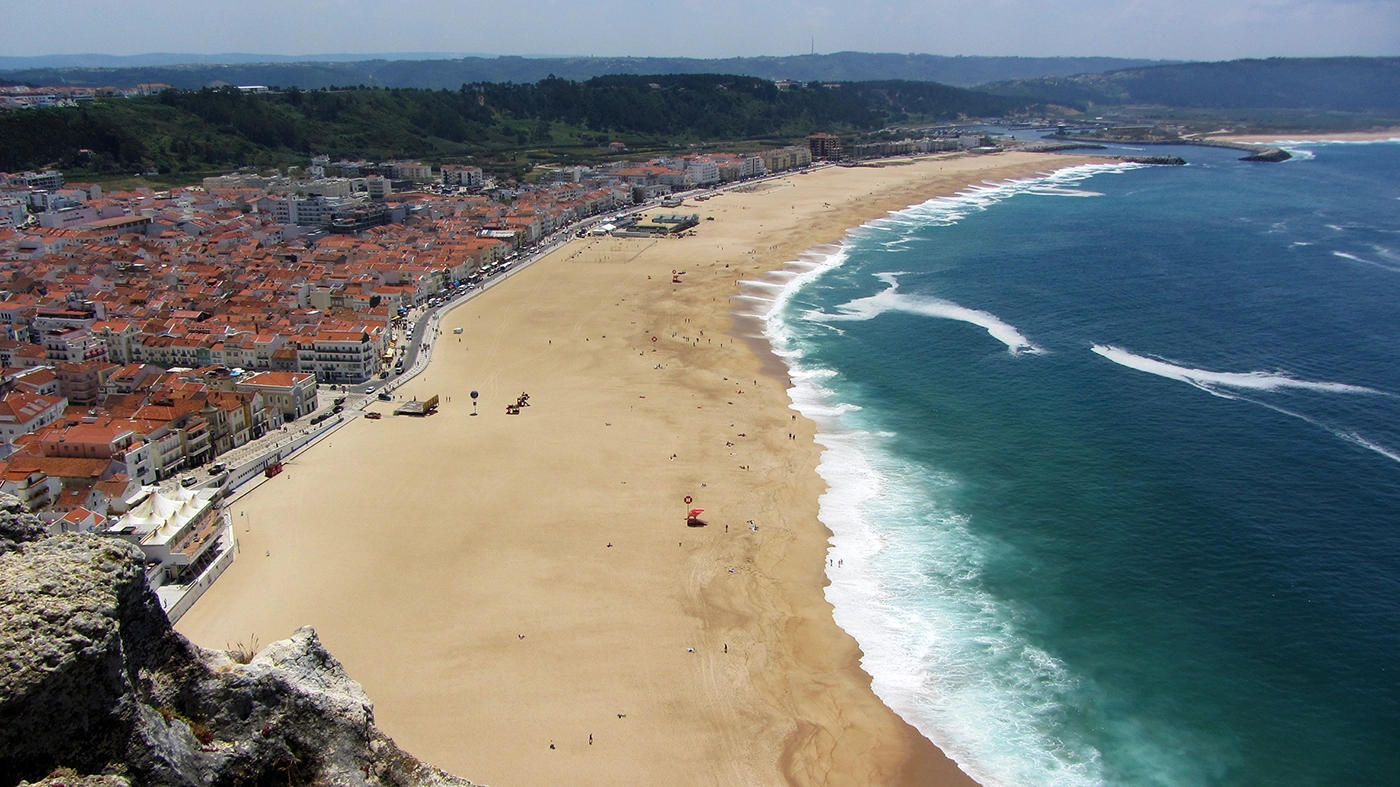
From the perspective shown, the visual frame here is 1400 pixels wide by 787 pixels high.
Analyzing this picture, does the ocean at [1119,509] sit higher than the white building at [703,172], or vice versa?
the white building at [703,172]

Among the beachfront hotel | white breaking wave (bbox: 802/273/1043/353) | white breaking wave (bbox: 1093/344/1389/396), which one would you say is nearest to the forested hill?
white breaking wave (bbox: 802/273/1043/353)

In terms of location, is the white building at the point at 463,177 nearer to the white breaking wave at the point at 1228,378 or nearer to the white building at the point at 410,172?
the white building at the point at 410,172

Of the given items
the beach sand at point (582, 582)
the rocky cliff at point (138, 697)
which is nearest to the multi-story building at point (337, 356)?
the beach sand at point (582, 582)

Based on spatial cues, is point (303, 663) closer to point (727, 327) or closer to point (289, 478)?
point (289, 478)

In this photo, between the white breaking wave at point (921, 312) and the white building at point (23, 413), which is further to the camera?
the white breaking wave at point (921, 312)

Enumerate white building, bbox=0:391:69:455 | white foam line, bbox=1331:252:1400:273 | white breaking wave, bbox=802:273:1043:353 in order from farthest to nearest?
white foam line, bbox=1331:252:1400:273 < white breaking wave, bbox=802:273:1043:353 < white building, bbox=0:391:69:455

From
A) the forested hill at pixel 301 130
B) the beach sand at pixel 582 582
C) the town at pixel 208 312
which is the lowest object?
the beach sand at pixel 582 582

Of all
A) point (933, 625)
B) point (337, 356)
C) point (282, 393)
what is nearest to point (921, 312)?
point (337, 356)

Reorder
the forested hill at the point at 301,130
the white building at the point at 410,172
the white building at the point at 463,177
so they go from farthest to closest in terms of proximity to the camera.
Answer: the white building at the point at 410,172 < the white building at the point at 463,177 < the forested hill at the point at 301,130

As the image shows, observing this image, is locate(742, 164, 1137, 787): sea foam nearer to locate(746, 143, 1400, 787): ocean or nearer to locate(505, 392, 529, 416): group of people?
locate(746, 143, 1400, 787): ocean
